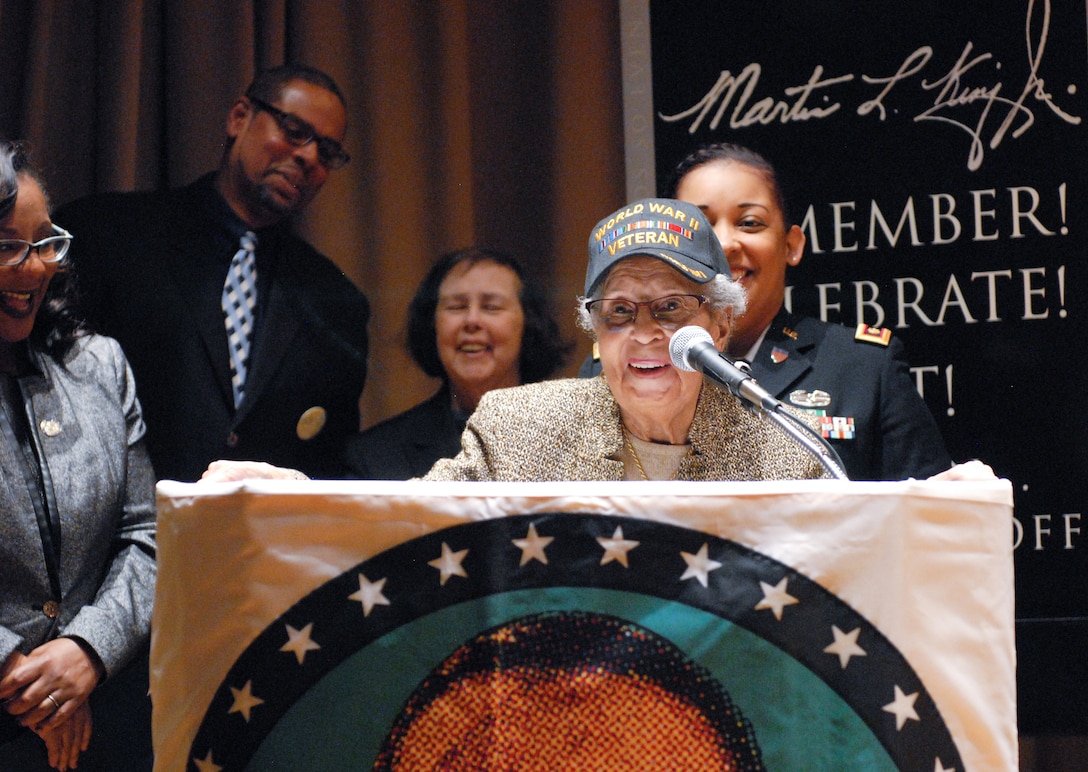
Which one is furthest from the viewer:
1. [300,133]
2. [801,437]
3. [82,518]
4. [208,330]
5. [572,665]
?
[300,133]

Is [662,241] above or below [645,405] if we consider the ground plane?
above

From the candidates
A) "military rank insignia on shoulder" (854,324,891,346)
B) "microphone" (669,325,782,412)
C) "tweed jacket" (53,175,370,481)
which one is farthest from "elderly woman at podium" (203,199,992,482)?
"tweed jacket" (53,175,370,481)

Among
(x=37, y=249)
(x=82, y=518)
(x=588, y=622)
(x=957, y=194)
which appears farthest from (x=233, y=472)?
(x=957, y=194)

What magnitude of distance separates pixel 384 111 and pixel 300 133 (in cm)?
24

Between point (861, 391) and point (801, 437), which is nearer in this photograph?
point (801, 437)

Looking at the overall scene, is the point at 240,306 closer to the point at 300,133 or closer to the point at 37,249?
the point at 300,133

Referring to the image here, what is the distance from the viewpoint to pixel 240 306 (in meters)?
2.89

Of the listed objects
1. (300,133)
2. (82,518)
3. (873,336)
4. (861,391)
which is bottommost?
(82,518)

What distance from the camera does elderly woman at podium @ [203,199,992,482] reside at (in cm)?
183

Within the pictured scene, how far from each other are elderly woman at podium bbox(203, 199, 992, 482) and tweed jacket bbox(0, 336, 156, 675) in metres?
0.68

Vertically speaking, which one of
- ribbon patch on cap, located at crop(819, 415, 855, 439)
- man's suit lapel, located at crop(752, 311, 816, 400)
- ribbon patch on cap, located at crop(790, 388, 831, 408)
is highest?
man's suit lapel, located at crop(752, 311, 816, 400)

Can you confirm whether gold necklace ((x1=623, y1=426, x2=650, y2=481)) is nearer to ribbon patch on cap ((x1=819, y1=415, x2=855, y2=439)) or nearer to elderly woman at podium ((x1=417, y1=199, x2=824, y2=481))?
elderly woman at podium ((x1=417, y1=199, x2=824, y2=481))

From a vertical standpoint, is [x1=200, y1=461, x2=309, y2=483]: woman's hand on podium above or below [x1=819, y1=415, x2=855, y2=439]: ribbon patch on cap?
below

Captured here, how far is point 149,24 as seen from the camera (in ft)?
10.0
